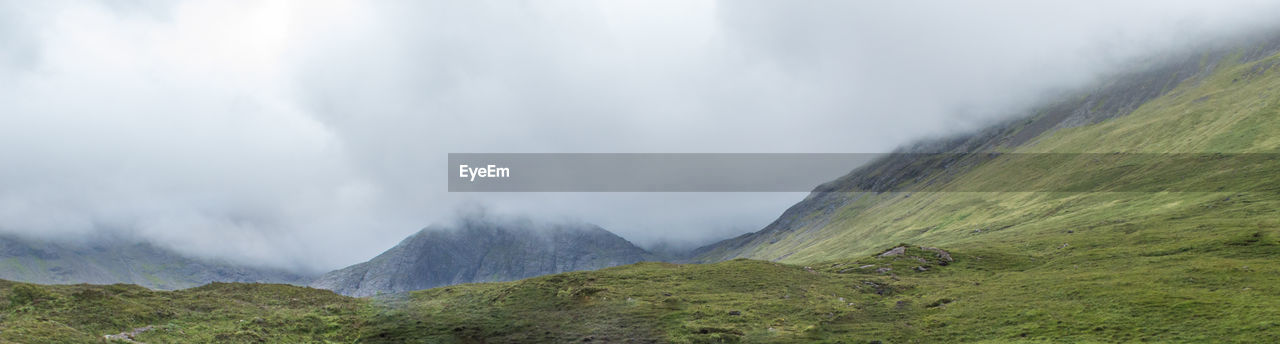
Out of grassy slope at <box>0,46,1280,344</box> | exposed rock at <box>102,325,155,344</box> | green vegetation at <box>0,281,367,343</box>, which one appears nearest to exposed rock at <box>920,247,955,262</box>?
grassy slope at <box>0,46,1280,344</box>

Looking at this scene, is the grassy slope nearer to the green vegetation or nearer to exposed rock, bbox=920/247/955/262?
the green vegetation

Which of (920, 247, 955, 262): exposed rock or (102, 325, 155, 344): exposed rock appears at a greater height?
(920, 247, 955, 262): exposed rock

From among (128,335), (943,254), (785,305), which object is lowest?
(785,305)

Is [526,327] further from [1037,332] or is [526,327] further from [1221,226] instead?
[1221,226]

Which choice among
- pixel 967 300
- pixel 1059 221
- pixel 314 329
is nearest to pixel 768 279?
pixel 967 300

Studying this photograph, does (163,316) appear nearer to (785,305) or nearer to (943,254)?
(785,305)

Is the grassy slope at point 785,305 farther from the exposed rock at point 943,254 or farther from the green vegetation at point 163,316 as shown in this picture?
the exposed rock at point 943,254

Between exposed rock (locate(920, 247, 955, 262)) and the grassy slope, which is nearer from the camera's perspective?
the grassy slope

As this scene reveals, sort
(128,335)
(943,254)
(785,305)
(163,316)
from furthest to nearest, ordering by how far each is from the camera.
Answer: (943,254)
(785,305)
(163,316)
(128,335)

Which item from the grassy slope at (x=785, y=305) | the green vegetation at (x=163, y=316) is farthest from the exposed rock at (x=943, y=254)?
the green vegetation at (x=163, y=316)

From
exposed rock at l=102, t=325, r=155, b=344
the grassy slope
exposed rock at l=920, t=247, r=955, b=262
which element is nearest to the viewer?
exposed rock at l=102, t=325, r=155, b=344

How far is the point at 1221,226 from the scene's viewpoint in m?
108

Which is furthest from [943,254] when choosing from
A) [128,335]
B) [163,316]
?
[128,335]

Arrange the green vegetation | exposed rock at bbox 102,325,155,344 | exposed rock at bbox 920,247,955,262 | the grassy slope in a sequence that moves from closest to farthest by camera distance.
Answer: the green vegetation
exposed rock at bbox 102,325,155,344
the grassy slope
exposed rock at bbox 920,247,955,262
